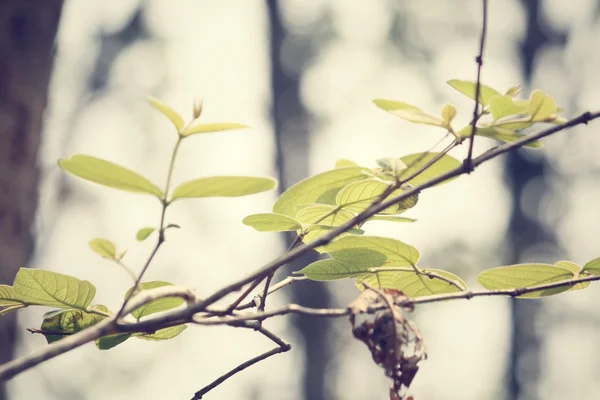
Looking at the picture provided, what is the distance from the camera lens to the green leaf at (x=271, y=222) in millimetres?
487

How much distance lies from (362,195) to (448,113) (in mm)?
130

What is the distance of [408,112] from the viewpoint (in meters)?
0.44

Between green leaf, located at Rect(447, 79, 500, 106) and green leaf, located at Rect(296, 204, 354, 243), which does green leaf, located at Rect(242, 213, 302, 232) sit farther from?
green leaf, located at Rect(447, 79, 500, 106)

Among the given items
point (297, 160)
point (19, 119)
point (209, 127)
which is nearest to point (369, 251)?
point (209, 127)

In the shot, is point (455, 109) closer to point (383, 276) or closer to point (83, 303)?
point (383, 276)

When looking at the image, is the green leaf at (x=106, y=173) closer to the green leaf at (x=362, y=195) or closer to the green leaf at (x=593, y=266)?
the green leaf at (x=362, y=195)

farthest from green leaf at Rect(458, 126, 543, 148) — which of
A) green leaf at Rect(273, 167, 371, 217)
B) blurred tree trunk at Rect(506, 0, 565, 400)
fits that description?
blurred tree trunk at Rect(506, 0, 565, 400)

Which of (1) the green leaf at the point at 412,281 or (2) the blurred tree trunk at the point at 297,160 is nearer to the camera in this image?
(1) the green leaf at the point at 412,281

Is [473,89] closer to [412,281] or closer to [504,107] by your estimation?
[504,107]

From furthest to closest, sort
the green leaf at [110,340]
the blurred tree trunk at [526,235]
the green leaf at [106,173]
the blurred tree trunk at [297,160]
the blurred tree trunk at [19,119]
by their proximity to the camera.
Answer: the blurred tree trunk at [526,235]
the blurred tree trunk at [297,160]
the blurred tree trunk at [19,119]
the green leaf at [110,340]
the green leaf at [106,173]

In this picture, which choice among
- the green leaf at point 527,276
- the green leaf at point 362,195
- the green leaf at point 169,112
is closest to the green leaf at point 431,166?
the green leaf at point 362,195

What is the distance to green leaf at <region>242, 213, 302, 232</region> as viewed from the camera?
487mm

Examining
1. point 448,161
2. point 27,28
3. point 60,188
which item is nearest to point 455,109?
point 448,161

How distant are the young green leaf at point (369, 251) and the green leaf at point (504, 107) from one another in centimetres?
16
